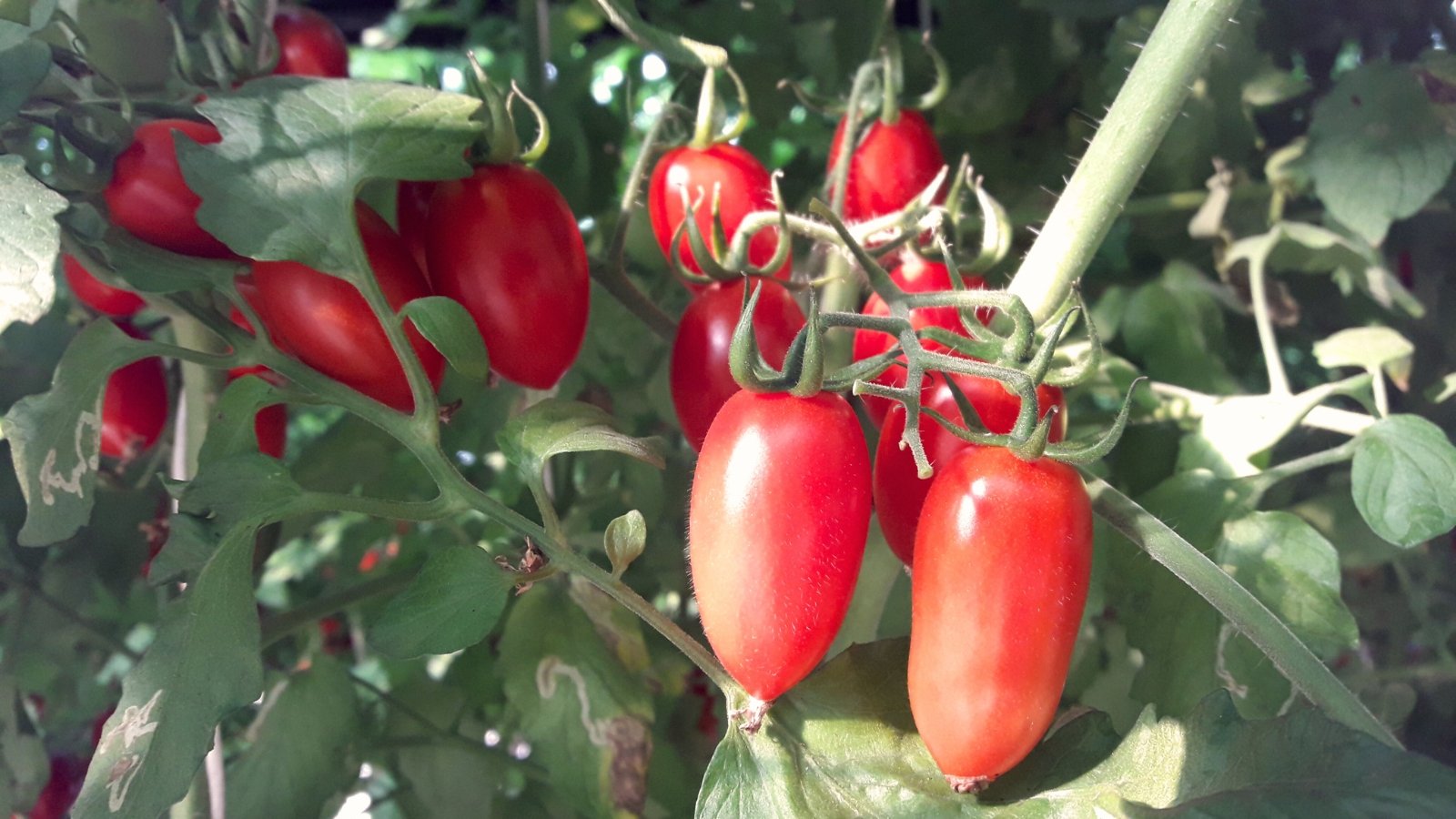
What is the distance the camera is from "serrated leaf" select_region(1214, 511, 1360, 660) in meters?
A: 0.48

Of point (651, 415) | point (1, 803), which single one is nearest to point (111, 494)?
point (1, 803)

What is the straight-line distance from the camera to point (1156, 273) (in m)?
0.84

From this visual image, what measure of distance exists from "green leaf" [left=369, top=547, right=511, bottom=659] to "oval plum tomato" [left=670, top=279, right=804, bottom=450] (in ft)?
0.42

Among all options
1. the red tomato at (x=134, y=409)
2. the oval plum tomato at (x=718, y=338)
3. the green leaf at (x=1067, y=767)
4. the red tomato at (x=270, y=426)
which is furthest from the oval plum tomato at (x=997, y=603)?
the red tomato at (x=134, y=409)

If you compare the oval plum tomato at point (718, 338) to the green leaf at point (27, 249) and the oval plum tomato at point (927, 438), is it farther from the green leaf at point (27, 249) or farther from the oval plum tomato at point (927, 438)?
the green leaf at point (27, 249)

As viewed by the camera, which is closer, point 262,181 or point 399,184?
point 262,181

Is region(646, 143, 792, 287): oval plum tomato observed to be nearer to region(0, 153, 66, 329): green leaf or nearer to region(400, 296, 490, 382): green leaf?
region(400, 296, 490, 382): green leaf

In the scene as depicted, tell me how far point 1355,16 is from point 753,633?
721 millimetres

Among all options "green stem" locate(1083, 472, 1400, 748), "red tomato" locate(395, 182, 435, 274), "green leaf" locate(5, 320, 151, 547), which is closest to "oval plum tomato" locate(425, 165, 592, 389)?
"red tomato" locate(395, 182, 435, 274)

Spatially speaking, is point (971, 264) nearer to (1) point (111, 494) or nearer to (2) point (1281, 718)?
(2) point (1281, 718)

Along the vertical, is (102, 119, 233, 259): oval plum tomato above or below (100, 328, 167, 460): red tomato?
above

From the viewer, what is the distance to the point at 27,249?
1.19ft

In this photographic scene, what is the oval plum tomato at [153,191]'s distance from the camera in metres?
0.44

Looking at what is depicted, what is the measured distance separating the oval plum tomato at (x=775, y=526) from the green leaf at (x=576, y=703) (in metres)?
0.19
